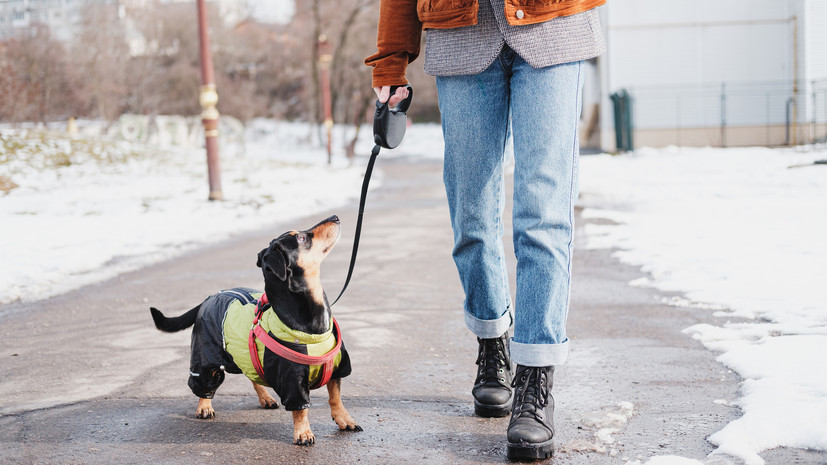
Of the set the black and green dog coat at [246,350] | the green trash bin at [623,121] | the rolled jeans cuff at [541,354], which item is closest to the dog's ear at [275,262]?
the black and green dog coat at [246,350]

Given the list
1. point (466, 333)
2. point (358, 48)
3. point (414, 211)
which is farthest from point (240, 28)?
point (466, 333)

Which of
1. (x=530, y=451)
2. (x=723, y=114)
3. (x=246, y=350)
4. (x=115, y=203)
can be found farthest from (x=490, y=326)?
(x=723, y=114)

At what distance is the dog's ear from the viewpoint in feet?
8.84

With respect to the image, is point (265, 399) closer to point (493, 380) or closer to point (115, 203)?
point (493, 380)

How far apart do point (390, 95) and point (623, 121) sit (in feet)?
61.7

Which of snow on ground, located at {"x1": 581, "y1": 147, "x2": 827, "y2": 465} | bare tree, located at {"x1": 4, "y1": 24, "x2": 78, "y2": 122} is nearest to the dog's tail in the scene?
snow on ground, located at {"x1": 581, "y1": 147, "x2": 827, "y2": 465}

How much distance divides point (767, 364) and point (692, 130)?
21.3 metres

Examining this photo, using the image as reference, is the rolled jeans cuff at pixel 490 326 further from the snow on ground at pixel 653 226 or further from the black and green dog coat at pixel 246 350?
the snow on ground at pixel 653 226

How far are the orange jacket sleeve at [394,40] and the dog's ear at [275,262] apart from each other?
2.55 ft

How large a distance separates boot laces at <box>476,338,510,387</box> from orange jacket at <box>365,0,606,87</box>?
41.1 inches

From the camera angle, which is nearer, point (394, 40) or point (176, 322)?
point (394, 40)

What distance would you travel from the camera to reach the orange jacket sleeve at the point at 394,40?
Answer: 3057 mm

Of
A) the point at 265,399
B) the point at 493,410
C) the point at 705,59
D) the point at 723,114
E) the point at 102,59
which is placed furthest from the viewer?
the point at 102,59

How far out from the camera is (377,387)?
342 centimetres
